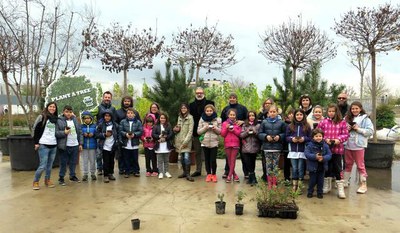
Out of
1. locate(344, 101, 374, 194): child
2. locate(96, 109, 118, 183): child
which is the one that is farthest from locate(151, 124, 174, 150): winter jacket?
locate(344, 101, 374, 194): child

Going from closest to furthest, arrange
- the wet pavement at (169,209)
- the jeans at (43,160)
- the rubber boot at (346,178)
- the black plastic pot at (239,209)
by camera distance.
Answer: the wet pavement at (169,209) → the black plastic pot at (239,209) → the jeans at (43,160) → the rubber boot at (346,178)

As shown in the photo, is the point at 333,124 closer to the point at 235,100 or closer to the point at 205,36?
the point at 235,100

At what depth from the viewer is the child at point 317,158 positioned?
5.22 m

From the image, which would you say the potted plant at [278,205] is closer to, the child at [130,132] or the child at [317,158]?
the child at [317,158]

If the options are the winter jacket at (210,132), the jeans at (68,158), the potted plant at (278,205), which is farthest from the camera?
the winter jacket at (210,132)

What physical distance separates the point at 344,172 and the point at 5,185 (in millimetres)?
6075

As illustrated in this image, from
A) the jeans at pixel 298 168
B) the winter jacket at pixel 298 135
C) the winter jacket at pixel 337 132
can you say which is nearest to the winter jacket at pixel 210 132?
the winter jacket at pixel 298 135

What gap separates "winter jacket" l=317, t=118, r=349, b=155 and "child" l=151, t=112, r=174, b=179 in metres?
2.88

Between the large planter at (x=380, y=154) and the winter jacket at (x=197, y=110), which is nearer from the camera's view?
the winter jacket at (x=197, y=110)

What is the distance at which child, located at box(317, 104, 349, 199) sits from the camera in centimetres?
536

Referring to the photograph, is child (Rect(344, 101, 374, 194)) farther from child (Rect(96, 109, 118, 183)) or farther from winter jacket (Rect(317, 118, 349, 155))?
child (Rect(96, 109, 118, 183))

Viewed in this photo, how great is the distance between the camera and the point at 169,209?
4.72m

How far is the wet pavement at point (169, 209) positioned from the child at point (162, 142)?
0.40m

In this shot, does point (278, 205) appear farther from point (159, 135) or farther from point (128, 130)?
point (128, 130)
